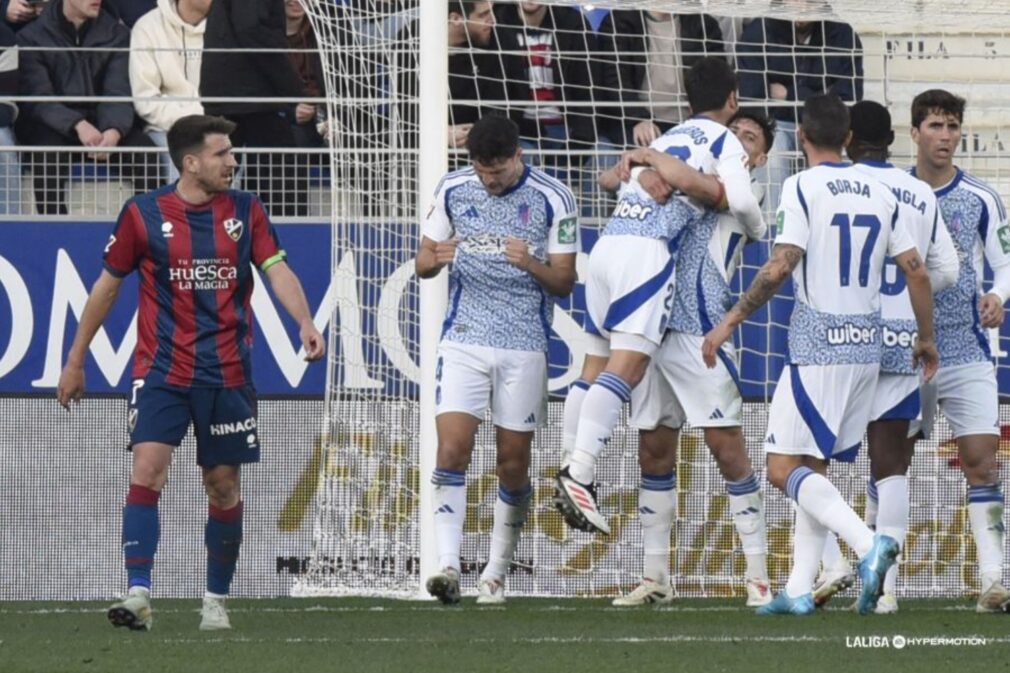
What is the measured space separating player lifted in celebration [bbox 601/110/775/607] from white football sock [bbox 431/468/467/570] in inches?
32.4

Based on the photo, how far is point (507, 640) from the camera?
7.56 m

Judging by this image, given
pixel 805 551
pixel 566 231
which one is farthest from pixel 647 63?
pixel 805 551

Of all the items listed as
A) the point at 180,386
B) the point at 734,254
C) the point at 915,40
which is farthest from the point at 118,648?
the point at 915,40

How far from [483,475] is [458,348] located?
2.03m

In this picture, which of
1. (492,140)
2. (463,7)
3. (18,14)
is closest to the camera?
(492,140)

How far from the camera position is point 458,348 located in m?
9.27

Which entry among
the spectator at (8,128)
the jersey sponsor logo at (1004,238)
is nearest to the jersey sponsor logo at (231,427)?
the jersey sponsor logo at (1004,238)

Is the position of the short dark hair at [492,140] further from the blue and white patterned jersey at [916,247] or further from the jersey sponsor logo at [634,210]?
the blue and white patterned jersey at [916,247]

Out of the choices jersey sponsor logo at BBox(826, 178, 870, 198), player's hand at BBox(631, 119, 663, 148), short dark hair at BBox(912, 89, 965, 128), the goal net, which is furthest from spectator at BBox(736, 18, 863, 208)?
jersey sponsor logo at BBox(826, 178, 870, 198)

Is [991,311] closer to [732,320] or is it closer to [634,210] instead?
[732,320]

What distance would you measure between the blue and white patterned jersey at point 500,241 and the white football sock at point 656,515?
2.60 feet

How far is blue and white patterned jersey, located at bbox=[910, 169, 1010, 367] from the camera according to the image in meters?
8.94

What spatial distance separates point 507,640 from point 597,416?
55.6 inches

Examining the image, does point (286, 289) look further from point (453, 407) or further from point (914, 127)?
point (914, 127)
